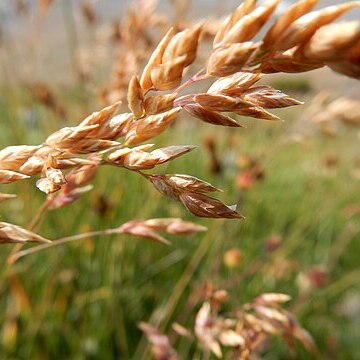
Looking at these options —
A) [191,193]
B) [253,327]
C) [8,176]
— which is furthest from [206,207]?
[253,327]

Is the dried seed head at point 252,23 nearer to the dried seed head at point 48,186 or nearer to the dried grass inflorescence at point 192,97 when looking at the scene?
the dried grass inflorescence at point 192,97

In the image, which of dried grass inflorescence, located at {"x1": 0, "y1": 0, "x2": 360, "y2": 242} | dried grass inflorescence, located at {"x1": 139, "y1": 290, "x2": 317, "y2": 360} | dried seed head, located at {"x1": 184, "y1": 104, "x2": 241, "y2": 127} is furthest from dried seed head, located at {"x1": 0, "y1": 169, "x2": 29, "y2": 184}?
dried grass inflorescence, located at {"x1": 139, "y1": 290, "x2": 317, "y2": 360}

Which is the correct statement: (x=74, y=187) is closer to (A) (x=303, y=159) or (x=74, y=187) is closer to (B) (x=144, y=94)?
(B) (x=144, y=94)

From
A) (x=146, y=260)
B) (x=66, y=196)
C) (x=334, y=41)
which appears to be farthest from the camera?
(x=146, y=260)

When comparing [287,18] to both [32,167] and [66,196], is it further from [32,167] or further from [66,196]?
[66,196]

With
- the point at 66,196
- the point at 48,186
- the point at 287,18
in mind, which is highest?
the point at 287,18

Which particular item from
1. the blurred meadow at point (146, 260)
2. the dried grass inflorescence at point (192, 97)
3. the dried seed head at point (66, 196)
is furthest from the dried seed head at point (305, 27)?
the blurred meadow at point (146, 260)

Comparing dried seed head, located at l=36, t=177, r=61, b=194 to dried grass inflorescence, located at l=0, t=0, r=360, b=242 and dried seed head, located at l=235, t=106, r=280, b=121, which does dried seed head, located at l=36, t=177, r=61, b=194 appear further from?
dried seed head, located at l=235, t=106, r=280, b=121

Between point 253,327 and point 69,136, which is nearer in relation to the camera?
point 69,136
